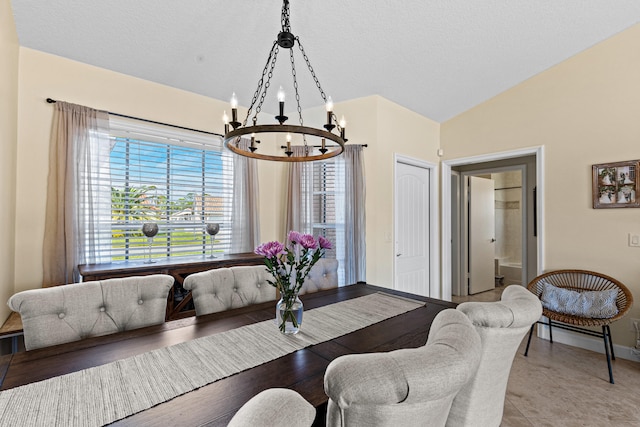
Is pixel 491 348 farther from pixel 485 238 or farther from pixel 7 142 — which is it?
pixel 485 238

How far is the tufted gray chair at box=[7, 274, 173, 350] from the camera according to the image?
1316 millimetres

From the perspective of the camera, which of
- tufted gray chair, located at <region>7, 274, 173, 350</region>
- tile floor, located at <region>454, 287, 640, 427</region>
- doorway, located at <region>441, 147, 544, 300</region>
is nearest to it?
tufted gray chair, located at <region>7, 274, 173, 350</region>

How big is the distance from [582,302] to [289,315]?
2.81 metres

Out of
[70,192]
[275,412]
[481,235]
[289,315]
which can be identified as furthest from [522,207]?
[70,192]

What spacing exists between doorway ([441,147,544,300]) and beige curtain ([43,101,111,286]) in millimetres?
3889

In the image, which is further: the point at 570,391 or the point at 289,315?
the point at 570,391

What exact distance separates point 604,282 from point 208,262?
3.67 meters

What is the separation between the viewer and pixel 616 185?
110 inches

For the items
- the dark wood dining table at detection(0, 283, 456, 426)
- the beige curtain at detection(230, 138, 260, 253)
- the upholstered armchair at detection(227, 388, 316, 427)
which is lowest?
the dark wood dining table at detection(0, 283, 456, 426)

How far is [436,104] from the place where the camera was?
361 cm

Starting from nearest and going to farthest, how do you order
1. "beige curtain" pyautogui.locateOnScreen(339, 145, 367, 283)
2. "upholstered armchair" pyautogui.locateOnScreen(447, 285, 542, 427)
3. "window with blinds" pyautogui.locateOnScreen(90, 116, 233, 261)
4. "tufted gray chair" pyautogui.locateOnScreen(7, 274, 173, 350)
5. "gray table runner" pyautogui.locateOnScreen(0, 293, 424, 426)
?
"gray table runner" pyautogui.locateOnScreen(0, 293, 424, 426), "upholstered armchair" pyautogui.locateOnScreen(447, 285, 542, 427), "tufted gray chair" pyautogui.locateOnScreen(7, 274, 173, 350), "window with blinds" pyautogui.locateOnScreen(90, 116, 233, 261), "beige curtain" pyautogui.locateOnScreen(339, 145, 367, 283)

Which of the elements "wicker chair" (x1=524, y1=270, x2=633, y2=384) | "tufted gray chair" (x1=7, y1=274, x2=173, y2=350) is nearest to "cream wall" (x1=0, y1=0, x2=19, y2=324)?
"tufted gray chair" (x1=7, y1=274, x2=173, y2=350)

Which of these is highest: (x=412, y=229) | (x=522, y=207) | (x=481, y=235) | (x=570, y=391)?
(x=522, y=207)

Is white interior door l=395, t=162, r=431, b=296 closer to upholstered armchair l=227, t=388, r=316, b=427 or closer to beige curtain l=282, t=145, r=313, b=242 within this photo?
beige curtain l=282, t=145, r=313, b=242
